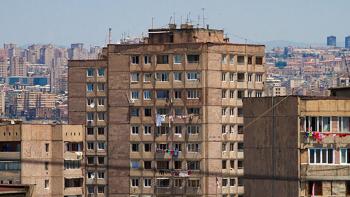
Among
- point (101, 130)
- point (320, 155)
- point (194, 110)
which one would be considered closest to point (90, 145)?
point (101, 130)

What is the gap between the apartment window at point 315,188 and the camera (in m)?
78.4

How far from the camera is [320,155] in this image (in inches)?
3147

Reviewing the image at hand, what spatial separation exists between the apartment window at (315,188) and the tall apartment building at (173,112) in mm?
67298

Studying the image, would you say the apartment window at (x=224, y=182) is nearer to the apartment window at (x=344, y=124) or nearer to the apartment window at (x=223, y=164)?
the apartment window at (x=223, y=164)

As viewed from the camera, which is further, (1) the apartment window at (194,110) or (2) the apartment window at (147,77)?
(2) the apartment window at (147,77)

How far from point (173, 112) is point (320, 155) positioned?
236ft

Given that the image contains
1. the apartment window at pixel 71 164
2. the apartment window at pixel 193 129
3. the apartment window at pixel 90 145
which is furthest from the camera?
the apartment window at pixel 90 145

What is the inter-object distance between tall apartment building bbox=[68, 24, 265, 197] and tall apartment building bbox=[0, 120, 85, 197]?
4.11 m

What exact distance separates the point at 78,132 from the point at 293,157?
71.8 metres

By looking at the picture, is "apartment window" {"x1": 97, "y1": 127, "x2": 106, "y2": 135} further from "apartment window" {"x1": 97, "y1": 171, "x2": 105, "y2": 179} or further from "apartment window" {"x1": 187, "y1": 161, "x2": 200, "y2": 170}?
"apartment window" {"x1": 187, "y1": 161, "x2": 200, "y2": 170}

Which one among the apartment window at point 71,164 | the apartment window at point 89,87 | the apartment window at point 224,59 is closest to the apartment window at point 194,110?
the apartment window at point 224,59

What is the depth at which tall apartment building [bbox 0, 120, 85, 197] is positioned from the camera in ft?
453

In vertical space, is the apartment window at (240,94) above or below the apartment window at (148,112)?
above

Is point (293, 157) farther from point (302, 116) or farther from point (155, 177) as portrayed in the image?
point (155, 177)
